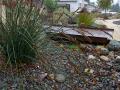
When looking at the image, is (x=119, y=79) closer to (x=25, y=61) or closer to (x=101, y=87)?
(x=101, y=87)

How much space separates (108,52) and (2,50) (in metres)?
2.01

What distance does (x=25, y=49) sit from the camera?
3.31m

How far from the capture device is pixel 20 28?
3.10m

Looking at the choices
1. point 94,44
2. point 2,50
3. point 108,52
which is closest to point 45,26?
point 2,50

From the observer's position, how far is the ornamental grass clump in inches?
122

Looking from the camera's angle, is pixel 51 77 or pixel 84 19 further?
pixel 84 19

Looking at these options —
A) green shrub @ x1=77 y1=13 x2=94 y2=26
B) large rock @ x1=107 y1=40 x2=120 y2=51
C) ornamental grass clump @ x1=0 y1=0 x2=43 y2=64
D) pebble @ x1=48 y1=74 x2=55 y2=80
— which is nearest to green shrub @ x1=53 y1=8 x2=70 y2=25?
ornamental grass clump @ x1=0 y1=0 x2=43 y2=64

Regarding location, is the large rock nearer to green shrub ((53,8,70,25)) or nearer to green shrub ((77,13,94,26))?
green shrub ((53,8,70,25))

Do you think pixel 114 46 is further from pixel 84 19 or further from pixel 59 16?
pixel 84 19

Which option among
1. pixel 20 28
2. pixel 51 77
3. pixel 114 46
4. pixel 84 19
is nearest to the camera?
pixel 20 28

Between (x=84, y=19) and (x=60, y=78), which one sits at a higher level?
(x=84, y=19)

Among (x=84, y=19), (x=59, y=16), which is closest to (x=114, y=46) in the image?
(x=59, y=16)

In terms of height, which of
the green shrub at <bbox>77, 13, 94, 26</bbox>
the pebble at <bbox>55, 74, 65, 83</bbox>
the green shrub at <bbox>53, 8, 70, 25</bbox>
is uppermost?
the green shrub at <bbox>53, 8, 70, 25</bbox>

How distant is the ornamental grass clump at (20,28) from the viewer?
122 inches
